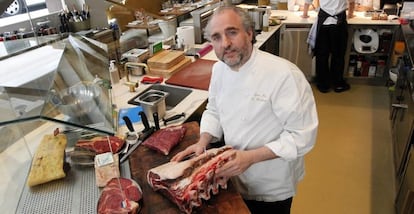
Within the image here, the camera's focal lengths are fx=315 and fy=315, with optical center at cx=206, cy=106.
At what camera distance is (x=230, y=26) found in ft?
3.78

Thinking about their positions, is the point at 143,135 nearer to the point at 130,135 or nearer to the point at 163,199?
the point at 130,135

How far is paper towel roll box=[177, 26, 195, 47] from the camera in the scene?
2.90 m

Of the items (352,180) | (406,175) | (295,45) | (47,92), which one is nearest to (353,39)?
(295,45)

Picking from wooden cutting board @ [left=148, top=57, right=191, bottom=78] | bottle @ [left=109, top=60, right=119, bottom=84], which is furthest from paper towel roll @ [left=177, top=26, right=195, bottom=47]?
bottle @ [left=109, top=60, right=119, bottom=84]

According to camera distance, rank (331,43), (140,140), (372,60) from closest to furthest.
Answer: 1. (140,140)
2. (331,43)
3. (372,60)

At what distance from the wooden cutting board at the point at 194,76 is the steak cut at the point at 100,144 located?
804 mm

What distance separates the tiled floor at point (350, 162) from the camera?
2.24 meters

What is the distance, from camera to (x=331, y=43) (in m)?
3.69

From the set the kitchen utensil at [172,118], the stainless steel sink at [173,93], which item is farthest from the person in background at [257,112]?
the stainless steel sink at [173,93]

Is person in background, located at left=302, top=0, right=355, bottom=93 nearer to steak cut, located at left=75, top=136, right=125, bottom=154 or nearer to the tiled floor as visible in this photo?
the tiled floor

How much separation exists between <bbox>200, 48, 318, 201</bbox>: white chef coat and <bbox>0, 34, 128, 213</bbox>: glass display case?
1.58ft

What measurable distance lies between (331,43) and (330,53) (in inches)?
7.0

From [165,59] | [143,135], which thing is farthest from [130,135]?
[165,59]

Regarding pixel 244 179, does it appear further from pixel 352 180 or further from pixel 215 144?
pixel 352 180
